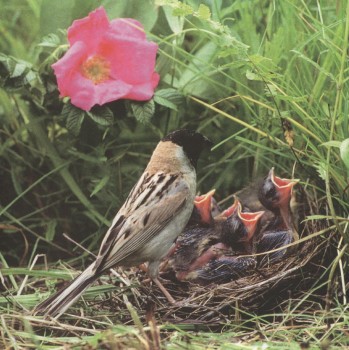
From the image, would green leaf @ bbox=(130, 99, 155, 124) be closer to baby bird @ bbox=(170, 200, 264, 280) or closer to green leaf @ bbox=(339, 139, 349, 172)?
baby bird @ bbox=(170, 200, 264, 280)

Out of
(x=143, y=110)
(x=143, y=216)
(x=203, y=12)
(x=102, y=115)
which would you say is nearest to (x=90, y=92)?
(x=102, y=115)

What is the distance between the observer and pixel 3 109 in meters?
4.06

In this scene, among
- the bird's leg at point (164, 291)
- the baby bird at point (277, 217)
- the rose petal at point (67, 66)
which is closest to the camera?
the bird's leg at point (164, 291)

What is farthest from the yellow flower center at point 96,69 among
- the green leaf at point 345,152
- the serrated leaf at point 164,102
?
the green leaf at point 345,152

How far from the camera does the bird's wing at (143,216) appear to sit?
10.0 ft

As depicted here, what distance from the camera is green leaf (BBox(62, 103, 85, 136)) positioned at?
3.55 m

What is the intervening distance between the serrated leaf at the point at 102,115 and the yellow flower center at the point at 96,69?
0.36ft

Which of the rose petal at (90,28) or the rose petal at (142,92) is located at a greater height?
the rose petal at (90,28)

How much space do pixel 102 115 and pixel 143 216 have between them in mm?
607

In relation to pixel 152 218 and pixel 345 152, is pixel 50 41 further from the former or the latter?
pixel 345 152

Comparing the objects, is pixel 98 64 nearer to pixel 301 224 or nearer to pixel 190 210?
pixel 190 210

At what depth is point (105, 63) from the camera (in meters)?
3.58

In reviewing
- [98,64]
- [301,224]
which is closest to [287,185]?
[301,224]

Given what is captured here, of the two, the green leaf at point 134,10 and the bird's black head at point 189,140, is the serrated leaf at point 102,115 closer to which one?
the bird's black head at point 189,140
